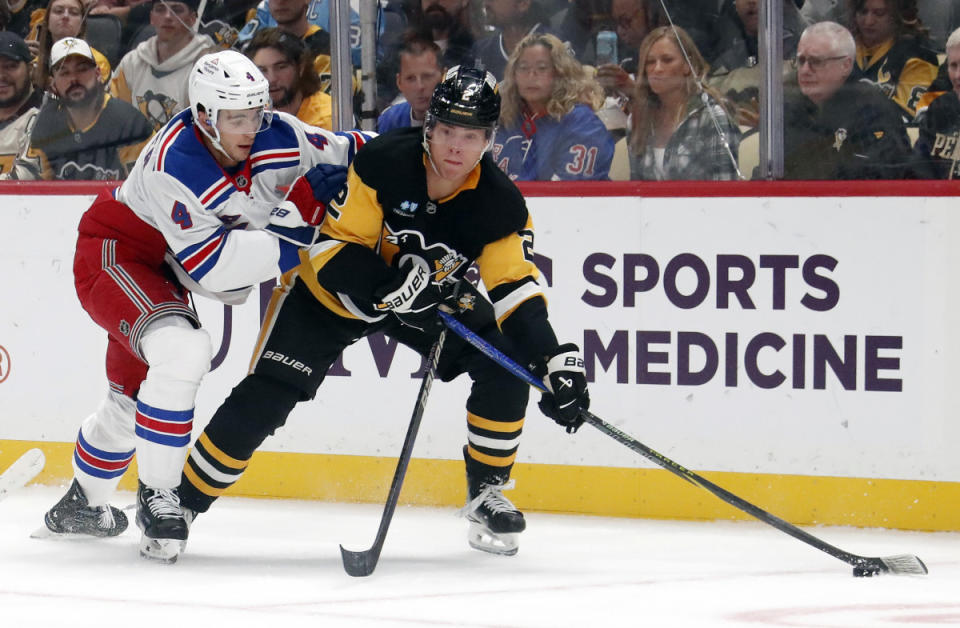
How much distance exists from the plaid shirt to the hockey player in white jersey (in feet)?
2.85

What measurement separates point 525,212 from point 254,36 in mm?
1261

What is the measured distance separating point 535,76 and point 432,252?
A: 2.80 ft

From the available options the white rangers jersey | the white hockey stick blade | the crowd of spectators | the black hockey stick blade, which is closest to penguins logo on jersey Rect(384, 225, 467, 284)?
the white rangers jersey

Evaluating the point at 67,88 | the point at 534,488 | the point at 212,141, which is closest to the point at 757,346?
the point at 534,488

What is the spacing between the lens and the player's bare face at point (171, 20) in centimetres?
371

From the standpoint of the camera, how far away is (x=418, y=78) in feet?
11.7

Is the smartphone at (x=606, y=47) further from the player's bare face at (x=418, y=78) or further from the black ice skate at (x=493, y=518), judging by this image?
the black ice skate at (x=493, y=518)

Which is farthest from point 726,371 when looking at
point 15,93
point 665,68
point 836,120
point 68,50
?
point 15,93

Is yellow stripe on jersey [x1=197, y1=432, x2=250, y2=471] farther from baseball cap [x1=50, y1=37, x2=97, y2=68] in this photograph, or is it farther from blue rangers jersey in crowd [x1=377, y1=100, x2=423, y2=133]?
baseball cap [x1=50, y1=37, x2=97, y2=68]

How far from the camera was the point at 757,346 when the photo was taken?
3.30 metres

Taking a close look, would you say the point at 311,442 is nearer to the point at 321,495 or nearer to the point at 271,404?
the point at 321,495

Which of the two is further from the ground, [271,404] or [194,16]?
[194,16]

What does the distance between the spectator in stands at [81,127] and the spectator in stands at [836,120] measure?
191cm

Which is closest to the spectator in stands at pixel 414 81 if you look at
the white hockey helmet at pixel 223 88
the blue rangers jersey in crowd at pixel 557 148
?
the blue rangers jersey in crowd at pixel 557 148
